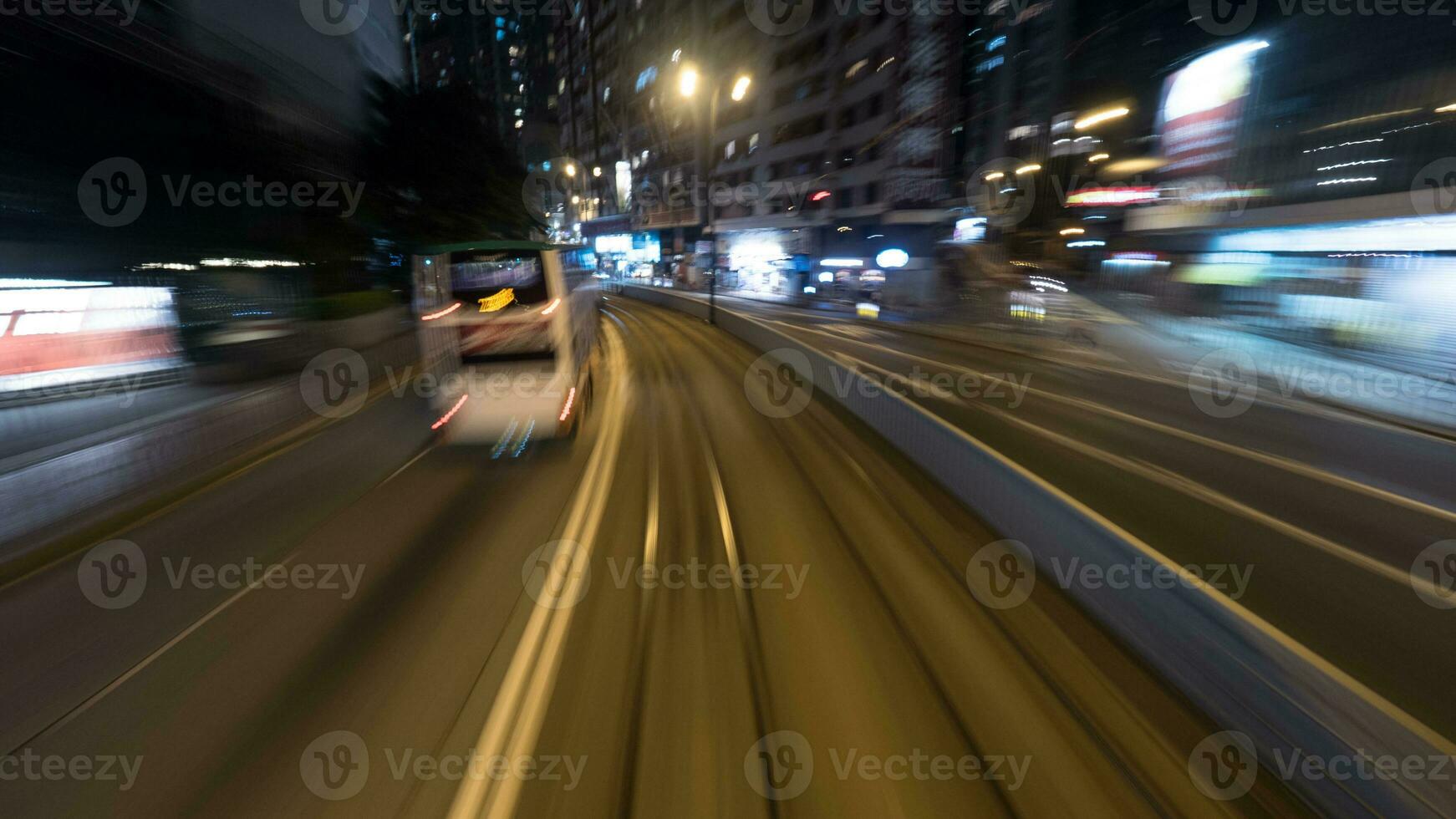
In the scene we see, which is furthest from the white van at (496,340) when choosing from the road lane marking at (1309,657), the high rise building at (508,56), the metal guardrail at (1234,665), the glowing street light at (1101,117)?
the high rise building at (508,56)

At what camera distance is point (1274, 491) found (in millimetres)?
6496

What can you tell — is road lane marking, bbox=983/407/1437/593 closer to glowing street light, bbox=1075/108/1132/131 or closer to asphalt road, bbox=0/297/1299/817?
→ asphalt road, bbox=0/297/1299/817

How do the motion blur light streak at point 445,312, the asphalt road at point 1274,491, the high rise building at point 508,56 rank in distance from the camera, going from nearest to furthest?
the asphalt road at point 1274,491 < the motion blur light streak at point 445,312 < the high rise building at point 508,56

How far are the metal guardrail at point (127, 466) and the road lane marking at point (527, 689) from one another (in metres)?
4.30

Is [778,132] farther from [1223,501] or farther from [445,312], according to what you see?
[1223,501]

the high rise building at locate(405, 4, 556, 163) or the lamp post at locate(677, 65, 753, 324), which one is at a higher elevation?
the high rise building at locate(405, 4, 556, 163)

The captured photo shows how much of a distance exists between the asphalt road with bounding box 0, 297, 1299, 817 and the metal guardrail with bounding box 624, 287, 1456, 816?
0.56 feet

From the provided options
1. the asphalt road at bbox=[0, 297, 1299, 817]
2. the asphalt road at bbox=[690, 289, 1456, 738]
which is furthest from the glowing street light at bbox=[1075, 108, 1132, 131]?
the asphalt road at bbox=[0, 297, 1299, 817]

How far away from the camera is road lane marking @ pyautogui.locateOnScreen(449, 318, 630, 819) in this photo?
2.58m

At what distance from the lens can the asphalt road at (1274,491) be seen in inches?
156

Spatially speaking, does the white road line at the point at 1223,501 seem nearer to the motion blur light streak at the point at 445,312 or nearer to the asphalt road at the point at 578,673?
the asphalt road at the point at 578,673

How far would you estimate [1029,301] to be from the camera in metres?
21.1

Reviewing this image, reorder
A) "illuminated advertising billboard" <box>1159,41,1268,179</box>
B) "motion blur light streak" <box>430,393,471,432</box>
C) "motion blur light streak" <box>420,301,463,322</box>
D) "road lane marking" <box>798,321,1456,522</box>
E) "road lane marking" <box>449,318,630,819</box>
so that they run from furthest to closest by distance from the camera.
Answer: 1. "illuminated advertising billboard" <box>1159,41,1268,179</box>
2. "motion blur light streak" <box>430,393,471,432</box>
3. "motion blur light streak" <box>420,301,463,322</box>
4. "road lane marking" <box>798,321,1456,522</box>
5. "road lane marking" <box>449,318,630,819</box>

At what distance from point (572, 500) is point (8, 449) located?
5.24m
